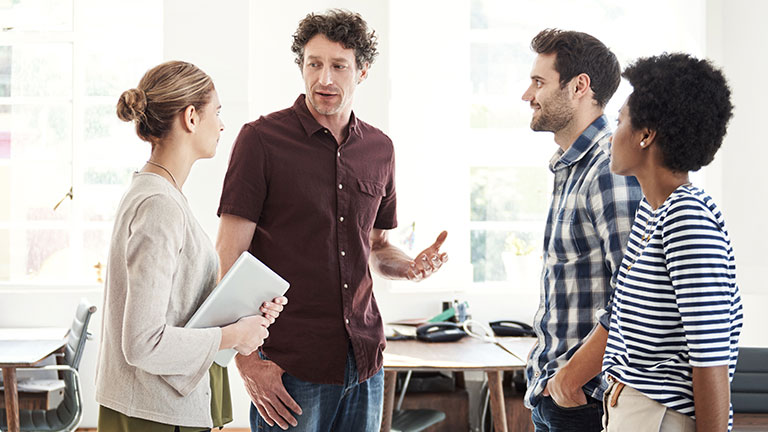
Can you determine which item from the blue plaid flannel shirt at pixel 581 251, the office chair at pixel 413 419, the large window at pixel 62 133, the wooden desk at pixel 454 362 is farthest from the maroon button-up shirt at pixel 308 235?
the large window at pixel 62 133

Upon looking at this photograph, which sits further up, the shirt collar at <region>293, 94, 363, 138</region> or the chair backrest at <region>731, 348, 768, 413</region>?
the shirt collar at <region>293, 94, 363, 138</region>

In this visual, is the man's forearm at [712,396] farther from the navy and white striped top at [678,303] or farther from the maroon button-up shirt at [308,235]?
the maroon button-up shirt at [308,235]

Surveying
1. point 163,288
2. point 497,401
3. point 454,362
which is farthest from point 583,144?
point 497,401

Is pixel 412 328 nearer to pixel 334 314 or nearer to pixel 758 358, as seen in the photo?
pixel 758 358

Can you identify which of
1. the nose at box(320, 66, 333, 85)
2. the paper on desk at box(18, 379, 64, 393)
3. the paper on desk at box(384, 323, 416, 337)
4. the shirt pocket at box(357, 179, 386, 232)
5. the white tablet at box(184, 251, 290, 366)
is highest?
the nose at box(320, 66, 333, 85)

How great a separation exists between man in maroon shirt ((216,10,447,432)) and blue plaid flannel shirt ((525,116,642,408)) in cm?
47

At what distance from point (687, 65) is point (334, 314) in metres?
1.04

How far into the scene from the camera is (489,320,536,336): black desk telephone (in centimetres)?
426

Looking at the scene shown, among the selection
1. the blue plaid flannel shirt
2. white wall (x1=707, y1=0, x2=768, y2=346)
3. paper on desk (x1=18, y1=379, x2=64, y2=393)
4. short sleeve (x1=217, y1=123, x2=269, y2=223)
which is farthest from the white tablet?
white wall (x1=707, y1=0, x2=768, y2=346)

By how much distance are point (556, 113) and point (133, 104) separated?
1053 millimetres

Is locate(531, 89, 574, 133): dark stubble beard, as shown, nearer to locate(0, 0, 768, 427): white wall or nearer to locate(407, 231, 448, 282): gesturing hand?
locate(407, 231, 448, 282): gesturing hand

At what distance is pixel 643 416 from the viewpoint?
4.23 ft

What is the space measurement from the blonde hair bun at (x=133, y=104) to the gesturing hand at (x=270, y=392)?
680 millimetres

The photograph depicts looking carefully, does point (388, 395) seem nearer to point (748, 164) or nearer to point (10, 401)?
point (10, 401)
